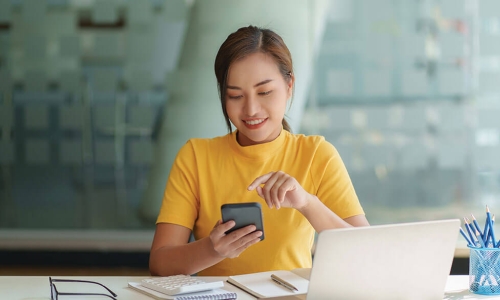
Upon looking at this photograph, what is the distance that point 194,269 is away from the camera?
70.6 inches

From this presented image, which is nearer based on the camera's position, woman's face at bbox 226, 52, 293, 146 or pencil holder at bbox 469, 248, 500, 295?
pencil holder at bbox 469, 248, 500, 295

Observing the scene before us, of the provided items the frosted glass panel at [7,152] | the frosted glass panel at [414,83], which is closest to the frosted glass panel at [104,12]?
the frosted glass panel at [7,152]

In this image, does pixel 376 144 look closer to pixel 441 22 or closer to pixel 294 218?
pixel 441 22

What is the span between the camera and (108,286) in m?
1.64

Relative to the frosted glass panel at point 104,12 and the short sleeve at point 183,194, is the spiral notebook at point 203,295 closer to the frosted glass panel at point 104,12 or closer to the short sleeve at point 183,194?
the short sleeve at point 183,194

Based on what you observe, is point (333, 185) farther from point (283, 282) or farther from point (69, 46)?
point (69, 46)

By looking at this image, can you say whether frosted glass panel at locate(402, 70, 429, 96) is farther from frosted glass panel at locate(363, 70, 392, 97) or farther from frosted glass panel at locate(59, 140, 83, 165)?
frosted glass panel at locate(59, 140, 83, 165)

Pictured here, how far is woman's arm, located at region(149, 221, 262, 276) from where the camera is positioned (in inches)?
62.7

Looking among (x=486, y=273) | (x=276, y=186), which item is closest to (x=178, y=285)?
(x=276, y=186)

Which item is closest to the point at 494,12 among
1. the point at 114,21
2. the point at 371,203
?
the point at 371,203

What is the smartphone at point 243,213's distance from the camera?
153cm

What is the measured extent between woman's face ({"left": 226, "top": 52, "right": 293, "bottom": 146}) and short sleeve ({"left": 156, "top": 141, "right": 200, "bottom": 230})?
0.64ft

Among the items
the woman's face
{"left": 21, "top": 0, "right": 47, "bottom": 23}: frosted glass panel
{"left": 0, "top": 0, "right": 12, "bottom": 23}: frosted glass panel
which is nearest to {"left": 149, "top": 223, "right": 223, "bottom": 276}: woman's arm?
the woman's face

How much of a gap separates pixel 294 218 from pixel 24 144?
2994mm
